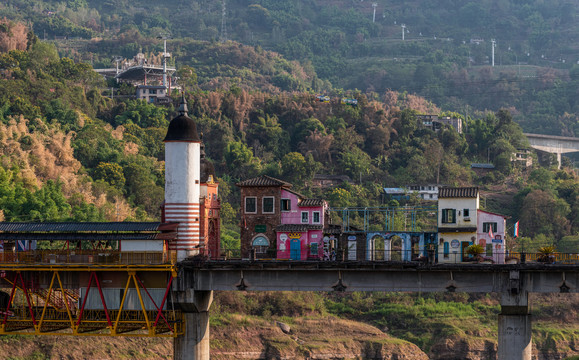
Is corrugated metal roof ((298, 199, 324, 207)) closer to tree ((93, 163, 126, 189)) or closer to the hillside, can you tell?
the hillside

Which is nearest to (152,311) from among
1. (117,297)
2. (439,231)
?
(117,297)

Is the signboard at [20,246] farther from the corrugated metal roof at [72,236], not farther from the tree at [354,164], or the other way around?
the tree at [354,164]

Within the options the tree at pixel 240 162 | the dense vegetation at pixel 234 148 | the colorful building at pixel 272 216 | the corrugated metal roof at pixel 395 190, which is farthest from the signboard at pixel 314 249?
the tree at pixel 240 162

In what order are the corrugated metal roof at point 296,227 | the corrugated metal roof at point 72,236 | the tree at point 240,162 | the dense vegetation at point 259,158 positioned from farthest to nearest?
the tree at point 240,162, the dense vegetation at point 259,158, the corrugated metal roof at point 296,227, the corrugated metal roof at point 72,236

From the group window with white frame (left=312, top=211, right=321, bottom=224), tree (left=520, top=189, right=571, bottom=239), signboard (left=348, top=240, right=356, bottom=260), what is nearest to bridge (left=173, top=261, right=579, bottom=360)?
window with white frame (left=312, top=211, right=321, bottom=224)

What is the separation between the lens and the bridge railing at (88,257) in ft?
244

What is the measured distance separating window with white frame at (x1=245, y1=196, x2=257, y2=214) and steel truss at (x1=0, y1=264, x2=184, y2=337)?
11470mm

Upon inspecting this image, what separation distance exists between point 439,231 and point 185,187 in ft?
68.2

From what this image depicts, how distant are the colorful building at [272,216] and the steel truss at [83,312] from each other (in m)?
10.4

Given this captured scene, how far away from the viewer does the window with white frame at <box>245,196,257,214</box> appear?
84.2 m

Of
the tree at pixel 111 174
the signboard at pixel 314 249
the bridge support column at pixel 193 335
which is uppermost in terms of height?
the tree at pixel 111 174

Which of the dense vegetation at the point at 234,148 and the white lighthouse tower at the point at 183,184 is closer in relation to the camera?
the white lighthouse tower at the point at 183,184

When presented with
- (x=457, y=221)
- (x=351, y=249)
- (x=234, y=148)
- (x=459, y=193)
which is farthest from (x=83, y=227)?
(x=234, y=148)

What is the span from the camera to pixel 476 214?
81.8 m
